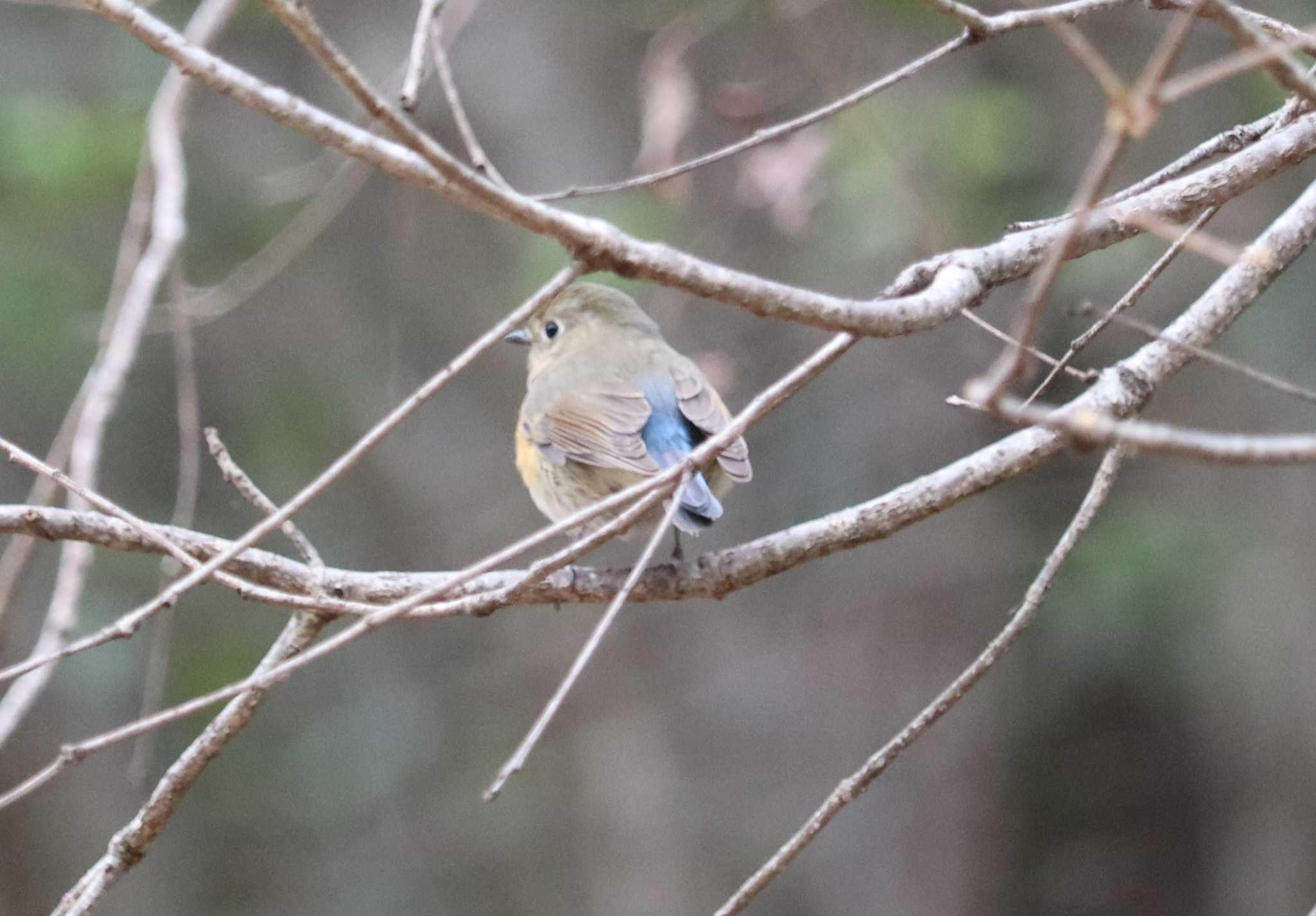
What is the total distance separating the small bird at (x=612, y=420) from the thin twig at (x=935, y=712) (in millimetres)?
972

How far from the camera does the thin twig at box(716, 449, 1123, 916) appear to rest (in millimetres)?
2189

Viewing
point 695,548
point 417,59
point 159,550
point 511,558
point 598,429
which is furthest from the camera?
point 695,548

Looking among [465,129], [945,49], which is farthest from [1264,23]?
[465,129]

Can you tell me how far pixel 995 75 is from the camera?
695 cm

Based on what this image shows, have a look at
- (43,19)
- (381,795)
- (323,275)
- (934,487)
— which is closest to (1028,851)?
(381,795)

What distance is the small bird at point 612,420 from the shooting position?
3.84 m

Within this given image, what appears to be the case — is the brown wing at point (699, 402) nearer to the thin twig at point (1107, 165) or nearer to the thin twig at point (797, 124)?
the thin twig at point (797, 124)

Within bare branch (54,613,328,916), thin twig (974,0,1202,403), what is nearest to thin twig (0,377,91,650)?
bare branch (54,613,328,916)

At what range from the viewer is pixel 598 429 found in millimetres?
3887

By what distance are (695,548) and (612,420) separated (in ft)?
9.60

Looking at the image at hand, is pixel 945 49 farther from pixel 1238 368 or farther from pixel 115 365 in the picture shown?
pixel 115 365

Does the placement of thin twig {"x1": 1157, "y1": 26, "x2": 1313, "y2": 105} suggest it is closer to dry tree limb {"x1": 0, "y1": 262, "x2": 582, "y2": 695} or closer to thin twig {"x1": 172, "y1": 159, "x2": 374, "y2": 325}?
dry tree limb {"x1": 0, "y1": 262, "x2": 582, "y2": 695}

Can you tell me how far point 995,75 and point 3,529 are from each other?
552 cm

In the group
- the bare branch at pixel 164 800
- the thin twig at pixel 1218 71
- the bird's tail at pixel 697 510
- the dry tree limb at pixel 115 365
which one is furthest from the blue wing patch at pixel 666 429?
the thin twig at pixel 1218 71
